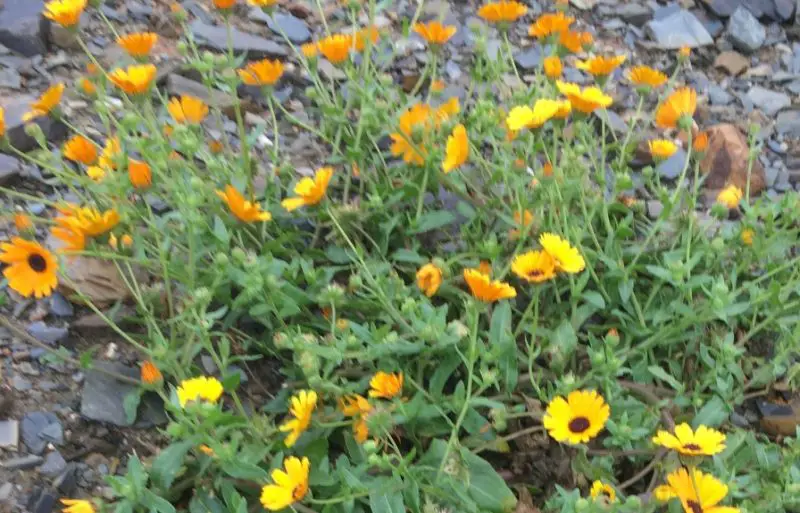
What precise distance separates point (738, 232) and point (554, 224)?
48 cm

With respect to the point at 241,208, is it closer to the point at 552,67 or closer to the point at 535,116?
the point at 535,116

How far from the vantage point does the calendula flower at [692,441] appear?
1632mm

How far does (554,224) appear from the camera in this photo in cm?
223

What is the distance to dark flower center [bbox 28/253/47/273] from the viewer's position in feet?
6.16

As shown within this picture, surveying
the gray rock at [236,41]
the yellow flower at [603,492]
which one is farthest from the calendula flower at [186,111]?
the yellow flower at [603,492]

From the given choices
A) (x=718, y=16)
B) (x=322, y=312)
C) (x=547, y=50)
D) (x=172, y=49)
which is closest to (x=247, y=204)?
(x=322, y=312)

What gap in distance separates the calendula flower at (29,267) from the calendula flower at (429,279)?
80 cm

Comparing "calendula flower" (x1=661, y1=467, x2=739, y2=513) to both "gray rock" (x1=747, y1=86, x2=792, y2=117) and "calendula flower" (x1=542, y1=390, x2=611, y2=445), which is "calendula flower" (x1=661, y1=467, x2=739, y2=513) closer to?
"calendula flower" (x1=542, y1=390, x2=611, y2=445)

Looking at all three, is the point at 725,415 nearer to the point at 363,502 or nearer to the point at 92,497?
the point at 363,502

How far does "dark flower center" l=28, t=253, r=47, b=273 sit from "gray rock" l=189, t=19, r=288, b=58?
4.94 feet

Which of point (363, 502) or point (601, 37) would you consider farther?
point (601, 37)

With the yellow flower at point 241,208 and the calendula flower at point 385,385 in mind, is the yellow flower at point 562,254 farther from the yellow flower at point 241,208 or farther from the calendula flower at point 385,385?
the yellow flower at point 241,208

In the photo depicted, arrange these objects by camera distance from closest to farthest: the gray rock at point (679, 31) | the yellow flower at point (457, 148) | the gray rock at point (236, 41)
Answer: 1. the yellow flower at point (457, 148)
2. the gray rock at point (236, 41)
3. the gray rock at point (679, 31)

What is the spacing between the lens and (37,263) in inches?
74.2
